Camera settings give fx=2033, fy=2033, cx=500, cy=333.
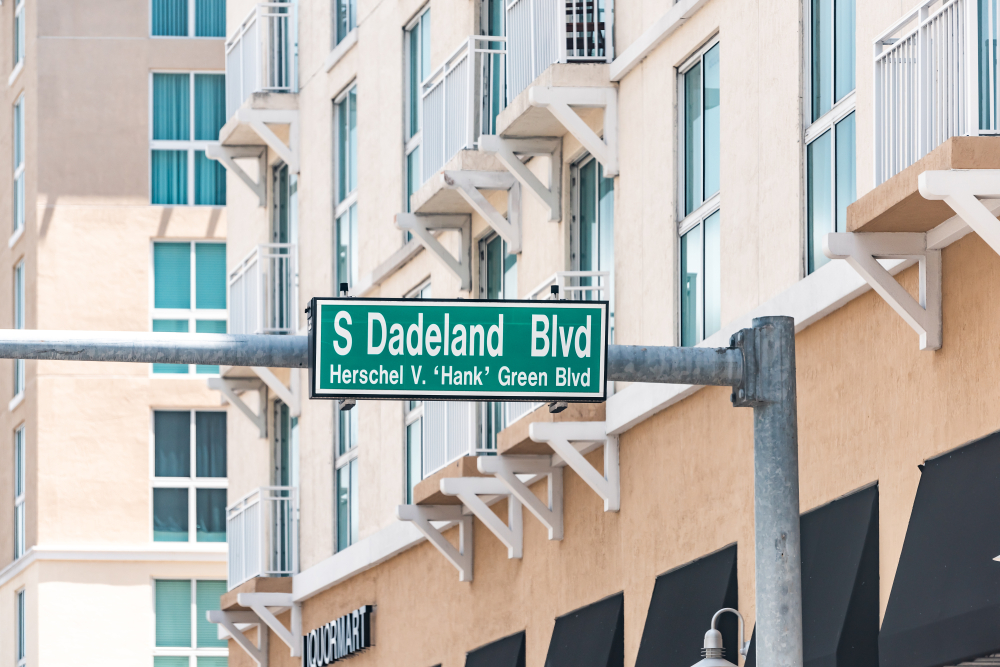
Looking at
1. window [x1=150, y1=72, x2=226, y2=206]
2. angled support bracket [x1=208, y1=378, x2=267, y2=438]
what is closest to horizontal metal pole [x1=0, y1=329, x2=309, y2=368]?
angled support bracket [x1=208, y1=378, x2=267, y2=438]

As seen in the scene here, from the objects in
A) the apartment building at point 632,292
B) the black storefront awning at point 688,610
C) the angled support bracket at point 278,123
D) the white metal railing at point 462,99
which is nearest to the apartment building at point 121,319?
the apartment building at point 632,292

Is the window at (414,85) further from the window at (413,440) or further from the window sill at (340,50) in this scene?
the window sill at (340,50)

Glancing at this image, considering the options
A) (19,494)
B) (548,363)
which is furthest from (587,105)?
(19,494)

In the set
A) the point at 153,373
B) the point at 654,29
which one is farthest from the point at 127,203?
the point at 654,29

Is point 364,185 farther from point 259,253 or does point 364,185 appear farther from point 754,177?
point 754,177

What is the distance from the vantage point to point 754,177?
47.9 feet

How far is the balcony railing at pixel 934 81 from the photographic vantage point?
1041 centimetres

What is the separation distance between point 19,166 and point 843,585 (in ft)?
115

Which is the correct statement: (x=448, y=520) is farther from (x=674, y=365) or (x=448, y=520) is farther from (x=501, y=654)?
(x=674, y=365)

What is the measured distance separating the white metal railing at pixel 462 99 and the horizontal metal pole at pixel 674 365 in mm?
10764

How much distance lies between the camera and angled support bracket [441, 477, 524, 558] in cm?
1967

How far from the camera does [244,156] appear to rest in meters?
30.3

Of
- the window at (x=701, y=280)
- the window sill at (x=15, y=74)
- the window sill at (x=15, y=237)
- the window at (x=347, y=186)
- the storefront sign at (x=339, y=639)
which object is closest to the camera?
the window at (x=701, y=280)

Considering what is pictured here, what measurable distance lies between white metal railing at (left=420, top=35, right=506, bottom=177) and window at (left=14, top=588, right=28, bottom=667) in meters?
24.9
